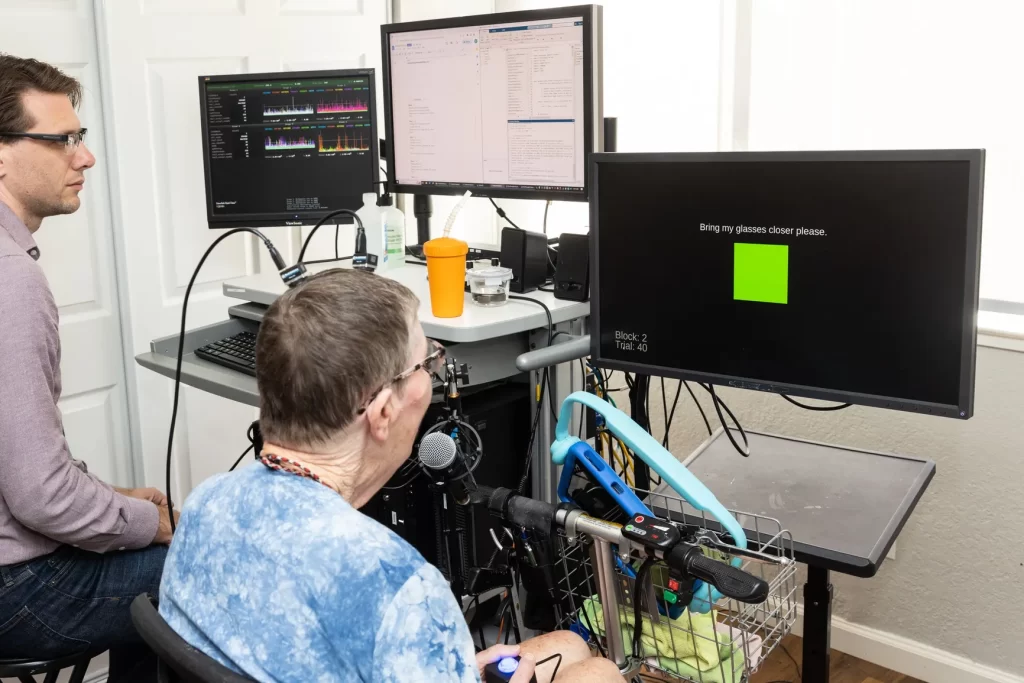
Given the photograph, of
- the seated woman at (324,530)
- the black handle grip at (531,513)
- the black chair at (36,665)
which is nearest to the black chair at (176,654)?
the seated woman at (324,530)

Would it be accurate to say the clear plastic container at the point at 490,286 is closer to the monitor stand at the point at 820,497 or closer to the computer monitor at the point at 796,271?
the computer monitor at the point at 796,271

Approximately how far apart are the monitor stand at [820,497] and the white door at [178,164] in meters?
1.53

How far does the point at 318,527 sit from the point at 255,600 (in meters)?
0.10

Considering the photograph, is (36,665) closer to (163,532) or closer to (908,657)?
(163,532)

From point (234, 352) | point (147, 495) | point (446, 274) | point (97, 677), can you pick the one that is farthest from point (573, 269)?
point (97, 677)

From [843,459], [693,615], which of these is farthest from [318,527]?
[843,459]

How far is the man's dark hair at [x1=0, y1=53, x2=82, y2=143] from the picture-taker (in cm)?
175

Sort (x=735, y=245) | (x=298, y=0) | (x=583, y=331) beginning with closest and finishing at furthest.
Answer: (x=735, y=245)
(x=583, y=331)
(x=298, y=0)

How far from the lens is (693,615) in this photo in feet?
4.64

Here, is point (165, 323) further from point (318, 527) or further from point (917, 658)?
point (917, 658)

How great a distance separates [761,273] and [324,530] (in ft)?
2.78

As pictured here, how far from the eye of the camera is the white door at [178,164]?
2498 mm

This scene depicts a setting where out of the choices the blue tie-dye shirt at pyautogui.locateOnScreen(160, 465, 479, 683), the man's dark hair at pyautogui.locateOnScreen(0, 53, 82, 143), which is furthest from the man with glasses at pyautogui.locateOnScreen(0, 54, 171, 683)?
the blue tie-dye shirt at pyautogui.locateOnScreen(160, 465, 479, 683)

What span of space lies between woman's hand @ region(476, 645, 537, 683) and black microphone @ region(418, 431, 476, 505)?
239mm
